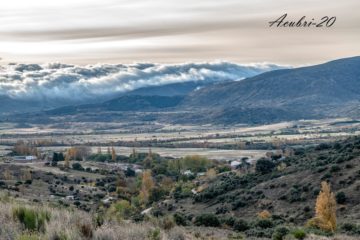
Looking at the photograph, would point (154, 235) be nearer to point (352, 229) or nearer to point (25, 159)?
point (352, 229)

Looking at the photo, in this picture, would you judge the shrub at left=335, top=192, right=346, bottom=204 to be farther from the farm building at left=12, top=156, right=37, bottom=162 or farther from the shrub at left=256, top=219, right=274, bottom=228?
the farm building at left=12, top=156, right=37, bottom=162

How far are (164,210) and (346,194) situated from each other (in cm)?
2520

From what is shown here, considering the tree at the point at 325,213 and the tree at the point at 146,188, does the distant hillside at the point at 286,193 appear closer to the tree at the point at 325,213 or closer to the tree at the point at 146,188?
the tree at the point at 325,213

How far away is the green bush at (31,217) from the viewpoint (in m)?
14.4

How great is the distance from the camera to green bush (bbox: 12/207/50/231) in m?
14.4

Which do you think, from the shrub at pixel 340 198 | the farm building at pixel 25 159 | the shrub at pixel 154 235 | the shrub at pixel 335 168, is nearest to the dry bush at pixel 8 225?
the shrub at pixel 154 235

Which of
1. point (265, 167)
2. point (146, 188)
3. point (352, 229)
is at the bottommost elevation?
point (146, 188)

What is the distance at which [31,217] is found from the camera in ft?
48.6

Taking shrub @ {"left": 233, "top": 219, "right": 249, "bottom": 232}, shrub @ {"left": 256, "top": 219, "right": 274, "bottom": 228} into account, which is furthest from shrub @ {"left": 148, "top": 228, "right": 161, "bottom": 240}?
shrub @ {"left": 256, "top": 219, "right": 274, "bottom": 228}

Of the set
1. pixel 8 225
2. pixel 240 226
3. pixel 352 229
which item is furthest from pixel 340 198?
pixel 8 225

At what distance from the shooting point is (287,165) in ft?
265

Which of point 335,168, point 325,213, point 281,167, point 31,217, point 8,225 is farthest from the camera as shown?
point 281,167

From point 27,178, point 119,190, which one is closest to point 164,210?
point 119,190

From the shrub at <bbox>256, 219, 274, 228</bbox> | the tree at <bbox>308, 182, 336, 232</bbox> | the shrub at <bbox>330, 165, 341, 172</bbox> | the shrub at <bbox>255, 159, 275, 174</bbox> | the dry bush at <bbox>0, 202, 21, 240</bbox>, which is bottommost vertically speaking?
the shrub at <bbox>255, 159, 275, 174</bbox>
